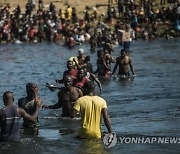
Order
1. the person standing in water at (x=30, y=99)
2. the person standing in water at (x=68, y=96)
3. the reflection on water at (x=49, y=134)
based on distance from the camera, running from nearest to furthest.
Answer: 1. the person standing in water at (x=30, y=99)
2. the reflection on water at (x=49, y=134)
3. the person standing in water at (x=68, y=96)

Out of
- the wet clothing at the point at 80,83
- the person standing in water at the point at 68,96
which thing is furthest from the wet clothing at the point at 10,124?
the wet clothing at the point at 80,83

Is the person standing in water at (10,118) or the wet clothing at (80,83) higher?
the person standing in water at (10,118)

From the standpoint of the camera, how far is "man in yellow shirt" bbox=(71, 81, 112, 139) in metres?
12.5

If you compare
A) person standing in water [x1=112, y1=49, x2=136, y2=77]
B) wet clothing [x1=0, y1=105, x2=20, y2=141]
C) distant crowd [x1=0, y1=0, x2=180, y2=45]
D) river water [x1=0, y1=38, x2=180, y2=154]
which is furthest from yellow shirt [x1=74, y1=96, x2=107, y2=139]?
distant crowd [x1=0, y1=0, x2=180, y2=45]

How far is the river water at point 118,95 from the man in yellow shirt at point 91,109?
0.41 metres

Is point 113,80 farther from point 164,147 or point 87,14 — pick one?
point 87,14

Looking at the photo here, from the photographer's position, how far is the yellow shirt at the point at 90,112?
1251cm

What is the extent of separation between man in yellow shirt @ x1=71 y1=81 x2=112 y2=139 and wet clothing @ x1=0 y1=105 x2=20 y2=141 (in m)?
1.08

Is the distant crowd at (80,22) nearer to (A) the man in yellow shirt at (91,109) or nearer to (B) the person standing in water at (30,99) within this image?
Result: (B) the person standing in water at (30,99)

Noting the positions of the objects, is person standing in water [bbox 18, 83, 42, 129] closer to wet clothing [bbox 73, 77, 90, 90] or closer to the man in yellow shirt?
the man in yellow shirt

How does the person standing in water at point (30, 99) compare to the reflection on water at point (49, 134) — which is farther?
the reflection on water at point (49, 134)

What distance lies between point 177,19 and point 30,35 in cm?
1019

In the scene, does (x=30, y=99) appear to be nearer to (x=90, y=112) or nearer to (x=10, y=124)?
(x=10, y=124)

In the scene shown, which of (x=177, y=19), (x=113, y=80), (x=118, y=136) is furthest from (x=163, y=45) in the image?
(x=118, y=136)
